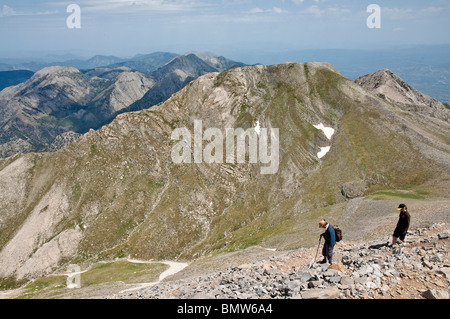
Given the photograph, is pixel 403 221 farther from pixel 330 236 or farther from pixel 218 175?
pixel 218 175

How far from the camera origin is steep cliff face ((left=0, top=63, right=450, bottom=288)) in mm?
89188

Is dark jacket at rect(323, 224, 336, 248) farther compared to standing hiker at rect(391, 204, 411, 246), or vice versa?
standing hiker at rect(391, 204, 411, 246)

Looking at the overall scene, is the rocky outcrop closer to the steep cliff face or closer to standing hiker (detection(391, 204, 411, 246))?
the steep cliff face

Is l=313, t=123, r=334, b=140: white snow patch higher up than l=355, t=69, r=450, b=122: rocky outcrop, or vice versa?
l=355, t=69, r=450, b=122: rocky outcrop

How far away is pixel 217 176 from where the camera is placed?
4503 inches

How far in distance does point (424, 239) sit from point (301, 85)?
116294mm

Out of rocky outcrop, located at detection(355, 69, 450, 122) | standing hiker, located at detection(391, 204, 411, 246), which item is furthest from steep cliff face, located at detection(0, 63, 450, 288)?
rocky outcrop, located at detection(355, 69, 450, 122)

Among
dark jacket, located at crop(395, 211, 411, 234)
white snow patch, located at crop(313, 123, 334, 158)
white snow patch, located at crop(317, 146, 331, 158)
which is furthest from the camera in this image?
white snow patch, located at crop(313, 123, 334, 158)

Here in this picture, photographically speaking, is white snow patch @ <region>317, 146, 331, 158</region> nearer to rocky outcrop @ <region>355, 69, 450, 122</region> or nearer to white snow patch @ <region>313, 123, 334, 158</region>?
white snow patch @ <region>313, 123, 334, 158</region>

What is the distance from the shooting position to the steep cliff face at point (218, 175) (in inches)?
3511

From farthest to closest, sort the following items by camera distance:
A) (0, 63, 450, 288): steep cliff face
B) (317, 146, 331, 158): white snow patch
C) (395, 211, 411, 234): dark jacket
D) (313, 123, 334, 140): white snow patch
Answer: (313, 123, 334, 140): white snow patch → (317, 146, 331, 158): white snow patch → (0, 63, 450, 288): steep cliff face → (395, 211, 411, 234): dark jacket

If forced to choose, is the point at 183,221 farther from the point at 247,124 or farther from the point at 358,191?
the point at 358,191

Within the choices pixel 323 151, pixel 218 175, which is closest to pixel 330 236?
pixel 218 175
